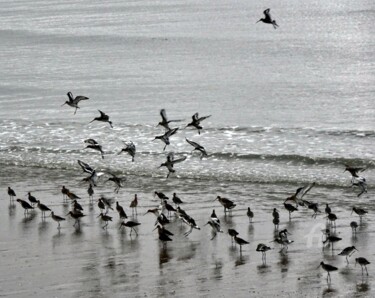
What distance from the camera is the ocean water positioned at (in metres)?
19.3

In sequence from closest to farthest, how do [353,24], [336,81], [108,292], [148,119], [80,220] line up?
1. [108,292]
2. [80,220]
3. [148,119]
4. [336,81]
5. [353,24]

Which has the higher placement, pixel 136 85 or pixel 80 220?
pixel 136 85

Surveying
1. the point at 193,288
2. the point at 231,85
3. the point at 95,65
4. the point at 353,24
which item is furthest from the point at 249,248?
the point at 353,24

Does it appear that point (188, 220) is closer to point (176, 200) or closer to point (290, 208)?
point (176, 200)

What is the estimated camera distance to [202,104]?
30.3 meters

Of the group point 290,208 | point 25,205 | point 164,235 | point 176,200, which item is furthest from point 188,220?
point 25,205

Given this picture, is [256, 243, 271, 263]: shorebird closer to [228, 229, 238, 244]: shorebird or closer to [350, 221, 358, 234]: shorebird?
[228, 229, 238, 244]: shorebird

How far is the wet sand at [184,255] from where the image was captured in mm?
12773

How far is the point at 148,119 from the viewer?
27.4 metres

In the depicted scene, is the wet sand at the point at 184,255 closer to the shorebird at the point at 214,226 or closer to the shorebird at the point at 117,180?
the shorebird at the point at 214,226

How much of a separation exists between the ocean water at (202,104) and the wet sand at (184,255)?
0.32 feet

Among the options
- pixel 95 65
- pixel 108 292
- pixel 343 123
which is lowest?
pixel 108 292

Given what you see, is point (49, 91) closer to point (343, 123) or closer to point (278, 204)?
point (343, 123)

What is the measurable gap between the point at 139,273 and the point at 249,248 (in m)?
1.95
